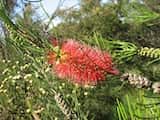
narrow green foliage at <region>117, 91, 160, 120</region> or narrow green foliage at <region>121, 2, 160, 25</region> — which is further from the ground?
narrow green foliage at <region>121, 2, 160, 25</region>

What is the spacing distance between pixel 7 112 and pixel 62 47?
4.96 meters

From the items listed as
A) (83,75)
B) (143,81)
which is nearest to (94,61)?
(83,75)

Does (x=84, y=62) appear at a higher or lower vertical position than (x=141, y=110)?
higher

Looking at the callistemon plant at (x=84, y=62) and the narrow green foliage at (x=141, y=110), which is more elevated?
the callistemon plant at (x=84, y=62)

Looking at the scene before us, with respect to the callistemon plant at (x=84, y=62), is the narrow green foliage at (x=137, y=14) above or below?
above

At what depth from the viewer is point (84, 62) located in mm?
1074

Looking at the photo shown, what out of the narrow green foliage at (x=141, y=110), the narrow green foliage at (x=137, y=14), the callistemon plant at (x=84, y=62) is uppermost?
the narrow green foliage at (x=137, y=14)

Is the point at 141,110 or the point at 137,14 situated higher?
the point at 137,14

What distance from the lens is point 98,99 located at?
6461 mm

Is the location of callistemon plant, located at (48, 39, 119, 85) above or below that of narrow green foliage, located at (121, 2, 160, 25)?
below

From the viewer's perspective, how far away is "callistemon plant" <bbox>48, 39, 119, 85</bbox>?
1081 millimetres

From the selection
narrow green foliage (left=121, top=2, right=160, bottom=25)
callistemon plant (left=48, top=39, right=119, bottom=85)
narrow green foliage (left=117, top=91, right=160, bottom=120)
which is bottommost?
narrow green foliage (left=117, top=91, right=160, bottom=120)

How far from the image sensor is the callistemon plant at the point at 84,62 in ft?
3.55

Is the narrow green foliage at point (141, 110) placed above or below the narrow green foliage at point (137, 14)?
below
